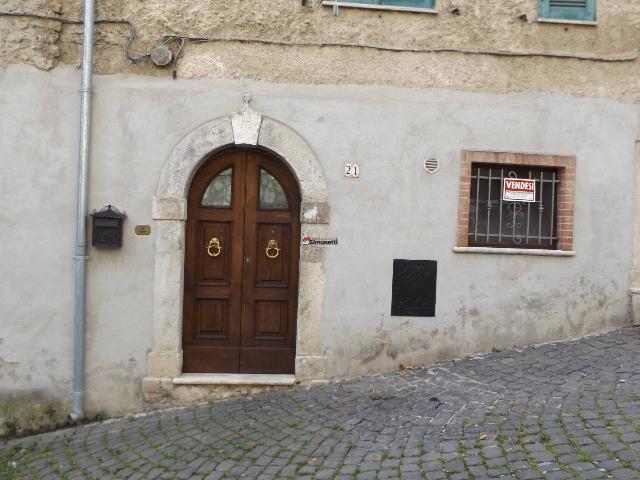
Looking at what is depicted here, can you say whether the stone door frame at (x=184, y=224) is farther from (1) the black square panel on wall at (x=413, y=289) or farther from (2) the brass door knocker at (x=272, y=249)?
(1) the black square panel on wall at (x=413, y=289)

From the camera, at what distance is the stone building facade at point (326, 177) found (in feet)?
19.9

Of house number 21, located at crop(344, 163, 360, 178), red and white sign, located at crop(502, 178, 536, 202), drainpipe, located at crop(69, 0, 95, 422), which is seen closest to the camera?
drainpipe, located at crop(69, 0, 95, 422)

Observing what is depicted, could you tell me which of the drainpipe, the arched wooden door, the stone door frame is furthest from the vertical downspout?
the drainpipe

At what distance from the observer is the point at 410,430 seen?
15.8 feet

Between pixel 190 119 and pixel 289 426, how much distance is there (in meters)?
3.11

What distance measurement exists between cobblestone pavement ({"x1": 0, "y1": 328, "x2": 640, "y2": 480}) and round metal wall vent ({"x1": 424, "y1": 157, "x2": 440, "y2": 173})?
1971mm

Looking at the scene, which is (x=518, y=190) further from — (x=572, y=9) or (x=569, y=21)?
(x=572, y=9)

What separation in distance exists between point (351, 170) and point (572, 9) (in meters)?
2.93

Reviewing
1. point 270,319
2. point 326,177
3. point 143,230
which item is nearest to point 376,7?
point 326,177

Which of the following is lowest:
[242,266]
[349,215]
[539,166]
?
[242,266]

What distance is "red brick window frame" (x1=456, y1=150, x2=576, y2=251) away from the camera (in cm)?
636

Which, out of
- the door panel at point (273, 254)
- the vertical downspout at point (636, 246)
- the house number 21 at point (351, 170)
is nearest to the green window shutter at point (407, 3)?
the house number 21 at point (351, 170)

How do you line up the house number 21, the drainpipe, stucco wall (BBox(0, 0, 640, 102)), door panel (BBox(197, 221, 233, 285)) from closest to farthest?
the drainpipe
stucco wall (BBox(0, 0, 640, 102))
the house number 21
door panel (BBox(197, 221, 233, 285))

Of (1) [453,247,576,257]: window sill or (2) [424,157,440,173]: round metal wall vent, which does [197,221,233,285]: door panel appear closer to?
(2) [424,157,440,173]: round metal wall vent
